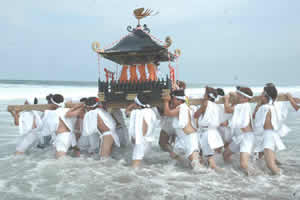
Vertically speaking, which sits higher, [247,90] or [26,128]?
[247,90]

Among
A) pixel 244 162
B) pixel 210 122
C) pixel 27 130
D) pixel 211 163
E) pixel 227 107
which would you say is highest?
pixel 227 107

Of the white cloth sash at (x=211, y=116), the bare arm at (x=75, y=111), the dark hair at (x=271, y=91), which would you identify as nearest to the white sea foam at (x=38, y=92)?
the bare arm at (x=75, y=111)

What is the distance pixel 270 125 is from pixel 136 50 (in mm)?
3060

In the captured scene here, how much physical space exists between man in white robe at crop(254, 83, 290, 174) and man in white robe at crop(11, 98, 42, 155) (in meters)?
4.80

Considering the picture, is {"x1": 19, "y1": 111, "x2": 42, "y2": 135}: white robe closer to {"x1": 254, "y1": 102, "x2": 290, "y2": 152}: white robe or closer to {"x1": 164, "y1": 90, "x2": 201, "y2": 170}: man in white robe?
{"x1": 164, "y1": 90, "x2": 201, "y2": 170}: man in white robe

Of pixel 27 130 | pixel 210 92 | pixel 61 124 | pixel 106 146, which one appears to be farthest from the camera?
pixel 27 130

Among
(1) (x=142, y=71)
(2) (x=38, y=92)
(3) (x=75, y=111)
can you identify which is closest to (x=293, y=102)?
(1) (x=142, y=71)

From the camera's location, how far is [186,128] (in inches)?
178

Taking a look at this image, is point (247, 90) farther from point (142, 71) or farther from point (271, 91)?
point (142, 71)

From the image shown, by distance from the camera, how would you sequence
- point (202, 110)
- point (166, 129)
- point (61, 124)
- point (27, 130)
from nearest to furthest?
1. point (202, 110)
2. point (61, 124)
3. point (166, 129)
4. point (27, 130)

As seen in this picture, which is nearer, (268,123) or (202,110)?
(268,123)

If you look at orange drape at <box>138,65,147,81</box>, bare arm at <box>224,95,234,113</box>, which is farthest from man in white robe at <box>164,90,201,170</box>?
orange drape at <box>138,65,147,81</box>

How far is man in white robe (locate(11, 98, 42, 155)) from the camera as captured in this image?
18.7ft

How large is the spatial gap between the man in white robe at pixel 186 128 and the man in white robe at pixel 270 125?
42.5 inches
